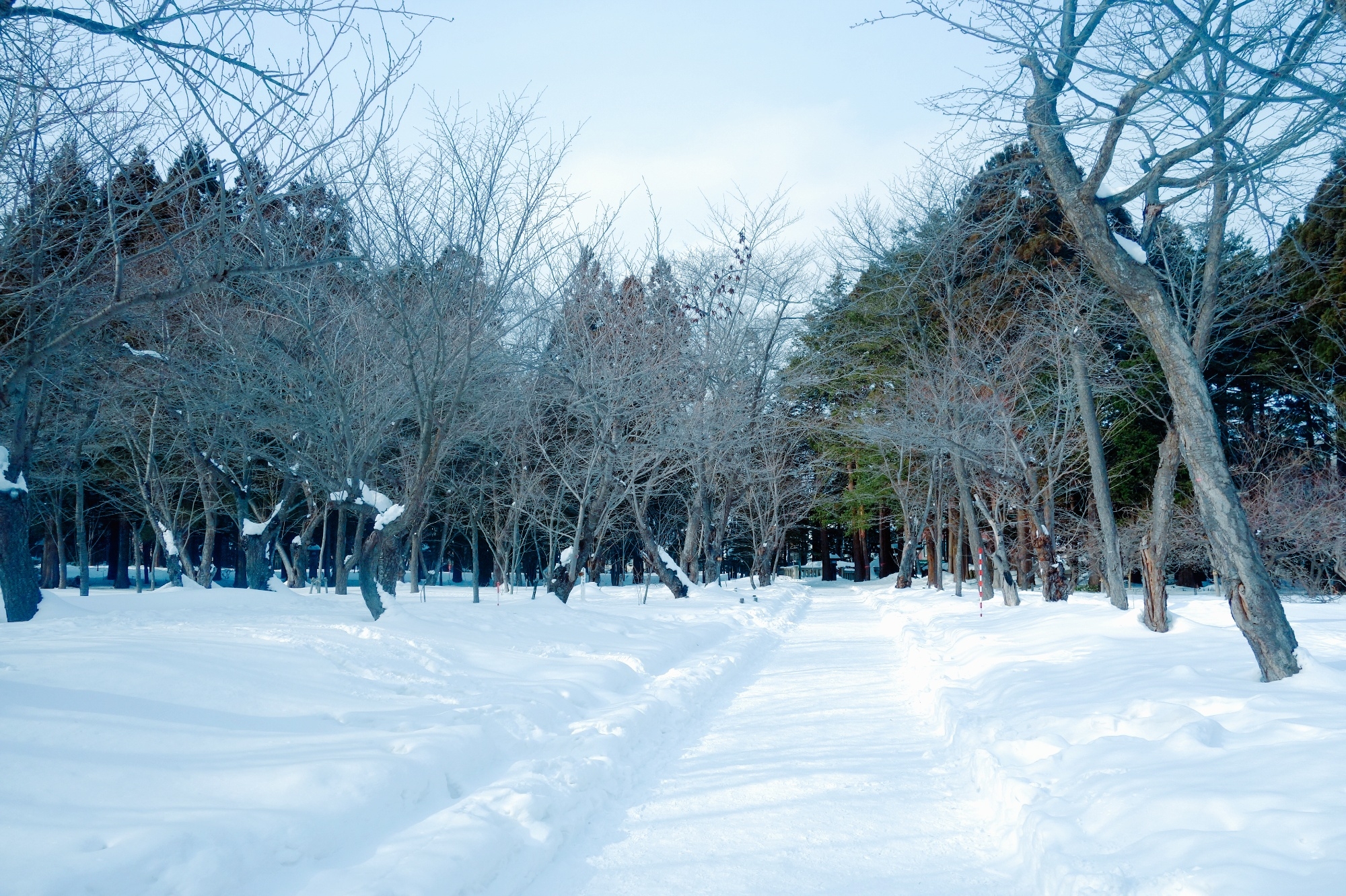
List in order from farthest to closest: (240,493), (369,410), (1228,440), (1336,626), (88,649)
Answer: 1. (1228,440)
2. (240,493)
3. (369,410)
4. (1336,626)
5. (88,649)

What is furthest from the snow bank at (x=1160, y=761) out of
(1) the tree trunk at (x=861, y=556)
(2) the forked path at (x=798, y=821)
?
(1) the tree trunk at (x=861, y=556)

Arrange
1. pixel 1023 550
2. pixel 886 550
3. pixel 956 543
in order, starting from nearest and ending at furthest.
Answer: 1. pixel 1023 550
2. pixel 956 543
3. pixel 886 550

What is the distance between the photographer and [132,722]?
205 inches

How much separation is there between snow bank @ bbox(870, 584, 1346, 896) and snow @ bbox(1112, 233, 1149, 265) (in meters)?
3.58

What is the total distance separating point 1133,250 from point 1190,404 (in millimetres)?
1471

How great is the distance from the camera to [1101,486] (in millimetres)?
16906

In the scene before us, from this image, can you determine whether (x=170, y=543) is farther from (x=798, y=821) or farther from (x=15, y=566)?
(x=798, y=821)

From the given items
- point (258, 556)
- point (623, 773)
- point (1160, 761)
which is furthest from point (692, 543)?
point (1160, 761)

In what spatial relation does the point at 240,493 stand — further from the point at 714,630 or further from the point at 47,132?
the point at 47,132

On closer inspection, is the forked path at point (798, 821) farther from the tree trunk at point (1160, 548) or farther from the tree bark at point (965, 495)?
the tree bark at point (965, 495)

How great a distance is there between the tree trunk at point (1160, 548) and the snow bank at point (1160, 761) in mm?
840

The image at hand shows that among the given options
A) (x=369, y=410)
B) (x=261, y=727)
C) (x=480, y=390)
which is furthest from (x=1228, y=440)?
(x=261, y=727)

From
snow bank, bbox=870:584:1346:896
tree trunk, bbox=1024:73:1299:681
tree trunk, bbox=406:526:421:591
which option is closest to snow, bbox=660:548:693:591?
tree trunk, bbox=406:526:421:591

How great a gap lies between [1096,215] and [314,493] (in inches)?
926
